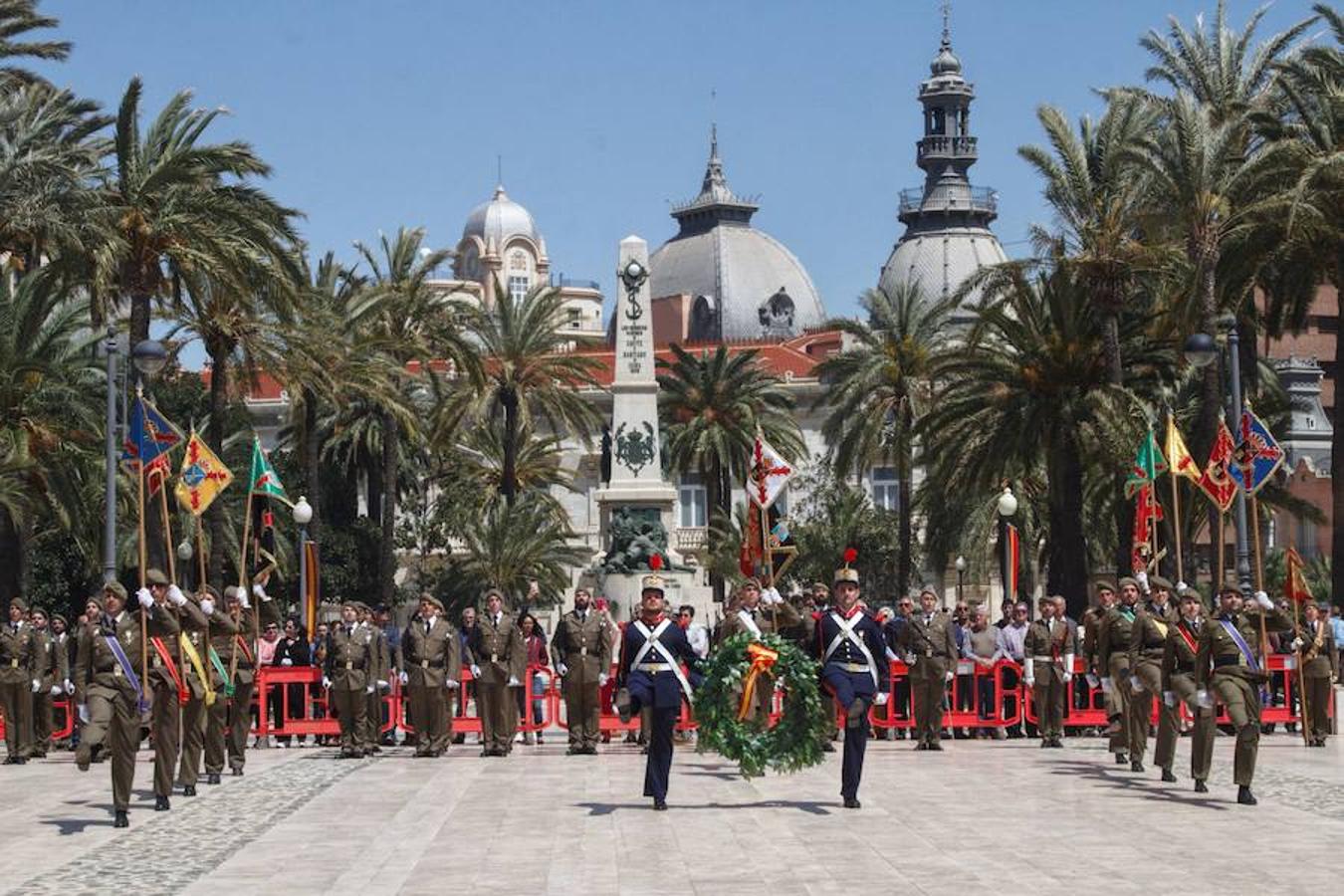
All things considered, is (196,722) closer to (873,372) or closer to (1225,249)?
(1225,249)

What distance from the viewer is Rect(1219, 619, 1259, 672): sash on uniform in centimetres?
1844

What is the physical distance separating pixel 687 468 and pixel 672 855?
1965 inches

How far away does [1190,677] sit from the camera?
756 inches

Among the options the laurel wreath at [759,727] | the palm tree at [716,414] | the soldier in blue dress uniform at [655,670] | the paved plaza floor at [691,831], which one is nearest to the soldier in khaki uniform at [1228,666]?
the paved plaza floor at [691,831]

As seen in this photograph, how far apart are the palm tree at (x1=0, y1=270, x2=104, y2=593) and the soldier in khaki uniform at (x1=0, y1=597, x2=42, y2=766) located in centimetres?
839

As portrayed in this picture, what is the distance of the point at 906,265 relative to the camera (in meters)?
123

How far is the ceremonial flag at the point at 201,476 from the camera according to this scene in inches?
1037

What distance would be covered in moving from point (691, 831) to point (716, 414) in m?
48.0

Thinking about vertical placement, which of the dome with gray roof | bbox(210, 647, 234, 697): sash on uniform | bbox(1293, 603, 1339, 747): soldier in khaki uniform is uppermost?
the dome with gray roof

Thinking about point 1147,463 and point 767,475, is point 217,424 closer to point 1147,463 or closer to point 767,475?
point 767,475

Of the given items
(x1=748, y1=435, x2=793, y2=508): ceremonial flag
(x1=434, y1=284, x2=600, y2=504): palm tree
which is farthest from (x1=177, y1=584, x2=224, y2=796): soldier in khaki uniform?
(x1=434, y1=284, x2=600, y2=504): palm tree

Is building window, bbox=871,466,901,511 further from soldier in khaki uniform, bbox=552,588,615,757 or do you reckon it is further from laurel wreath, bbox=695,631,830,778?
laurel wreath, bbox=695,631,830,778

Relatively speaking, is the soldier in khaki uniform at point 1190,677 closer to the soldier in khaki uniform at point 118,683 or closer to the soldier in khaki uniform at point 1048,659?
the soldier in khaki uniform at point 1048,659

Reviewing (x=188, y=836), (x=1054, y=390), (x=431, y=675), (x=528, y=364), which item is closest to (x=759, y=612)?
(x=431, y=675)
